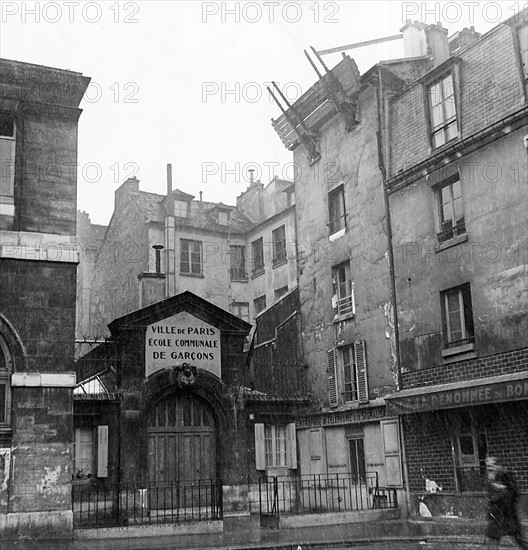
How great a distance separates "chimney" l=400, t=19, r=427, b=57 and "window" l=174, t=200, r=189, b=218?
1698 cm

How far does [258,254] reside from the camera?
1515 inches

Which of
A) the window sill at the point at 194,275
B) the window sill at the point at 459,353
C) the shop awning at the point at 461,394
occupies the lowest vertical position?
the shop awning at the point at 461,394

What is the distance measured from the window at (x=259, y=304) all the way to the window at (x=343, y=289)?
45.5 feet

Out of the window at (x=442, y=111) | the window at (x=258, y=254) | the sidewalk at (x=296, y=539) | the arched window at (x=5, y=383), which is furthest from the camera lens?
the window at (x=258, y=254)

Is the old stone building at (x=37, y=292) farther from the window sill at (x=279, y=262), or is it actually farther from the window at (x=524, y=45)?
the window sill at (x=279, y=262)

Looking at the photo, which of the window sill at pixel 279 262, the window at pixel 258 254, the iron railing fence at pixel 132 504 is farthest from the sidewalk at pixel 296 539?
the window at pixel 258 254

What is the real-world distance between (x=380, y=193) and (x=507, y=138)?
16.2 feet

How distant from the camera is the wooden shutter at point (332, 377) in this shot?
917 inches

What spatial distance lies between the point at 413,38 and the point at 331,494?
1496 centimetres

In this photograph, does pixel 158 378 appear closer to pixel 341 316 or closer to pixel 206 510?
pixel 206 510

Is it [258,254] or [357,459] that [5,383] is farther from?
[258,254]

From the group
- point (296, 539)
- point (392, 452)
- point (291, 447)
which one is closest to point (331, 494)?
point (291, 447)

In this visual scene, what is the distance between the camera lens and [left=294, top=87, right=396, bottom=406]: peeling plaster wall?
2158cm

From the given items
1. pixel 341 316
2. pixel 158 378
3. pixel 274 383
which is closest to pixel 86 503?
pixel 158 378
